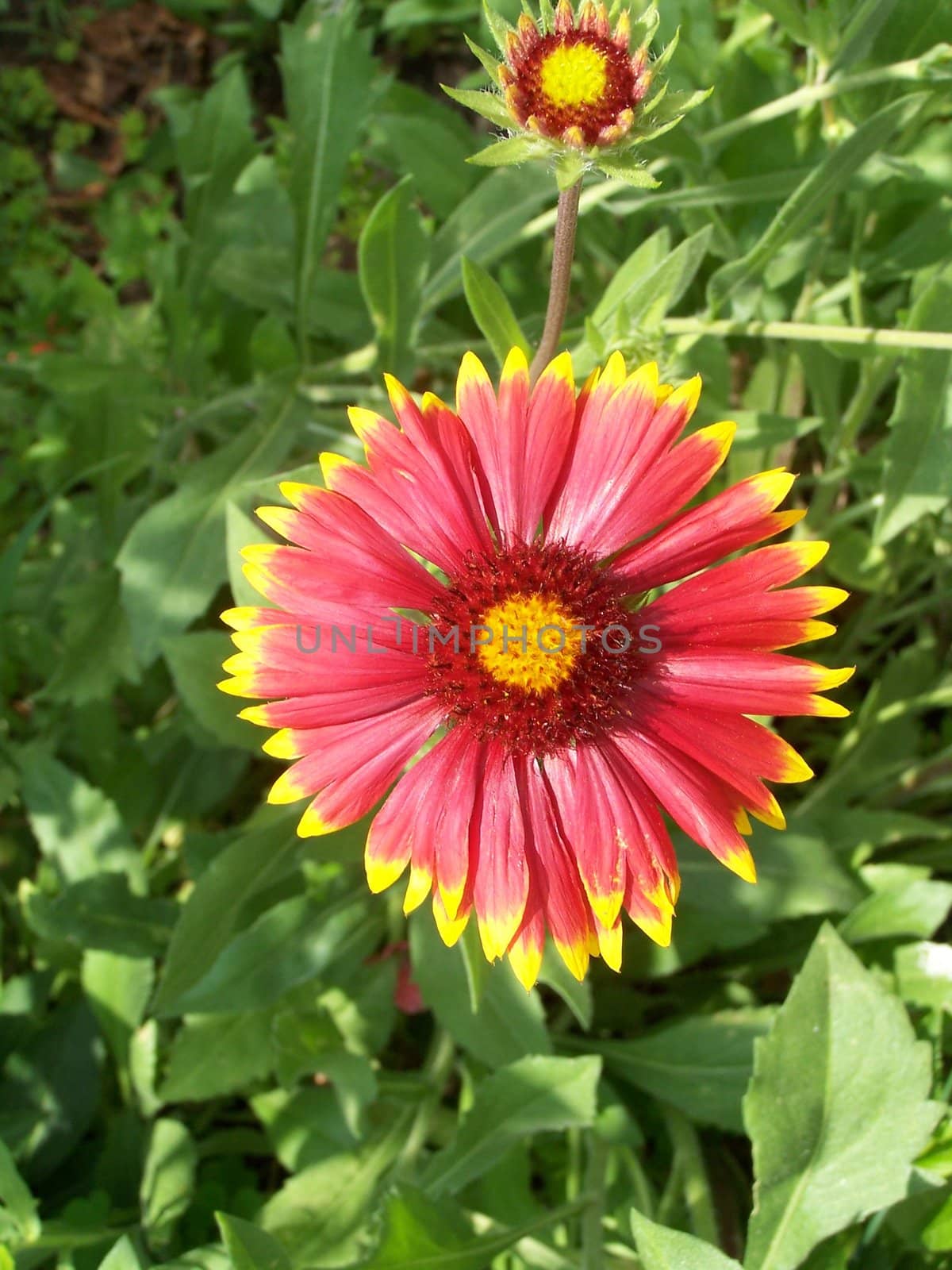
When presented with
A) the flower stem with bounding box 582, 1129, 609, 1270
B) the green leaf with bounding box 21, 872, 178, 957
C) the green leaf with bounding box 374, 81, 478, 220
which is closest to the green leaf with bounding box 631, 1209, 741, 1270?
the flower stem with bounding box 582, 1129, 609, 1270

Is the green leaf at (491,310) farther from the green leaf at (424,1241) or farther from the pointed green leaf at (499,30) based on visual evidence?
the green leaf at (424,1241)

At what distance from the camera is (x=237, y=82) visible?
7.00 ft

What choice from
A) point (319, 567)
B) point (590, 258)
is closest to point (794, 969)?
point (319, 567)

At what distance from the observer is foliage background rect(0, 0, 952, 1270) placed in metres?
1.49

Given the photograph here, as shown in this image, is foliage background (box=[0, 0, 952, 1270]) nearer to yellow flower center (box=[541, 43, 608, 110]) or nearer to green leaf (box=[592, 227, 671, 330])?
green leaf (box=[592, 227, 671, 330])

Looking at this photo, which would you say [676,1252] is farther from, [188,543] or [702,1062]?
[188,543]

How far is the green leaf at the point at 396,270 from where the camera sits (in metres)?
1.64

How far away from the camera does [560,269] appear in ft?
4.24

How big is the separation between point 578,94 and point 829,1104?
1332 mm

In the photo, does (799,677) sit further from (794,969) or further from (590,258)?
(590,258)

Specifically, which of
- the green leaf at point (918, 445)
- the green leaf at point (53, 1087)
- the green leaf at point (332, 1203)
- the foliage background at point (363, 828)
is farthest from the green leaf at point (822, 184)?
the green leaf at point (53, 1087)

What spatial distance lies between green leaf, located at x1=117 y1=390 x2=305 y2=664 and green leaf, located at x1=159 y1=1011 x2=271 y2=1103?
2.11 ft

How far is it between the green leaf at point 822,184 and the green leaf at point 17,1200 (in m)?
1.59

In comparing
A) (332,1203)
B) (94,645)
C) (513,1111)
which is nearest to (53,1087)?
(332,1203)
